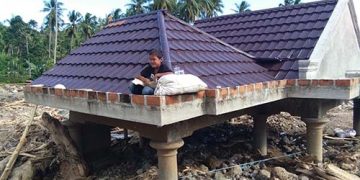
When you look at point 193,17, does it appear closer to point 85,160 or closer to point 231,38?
point 231,38

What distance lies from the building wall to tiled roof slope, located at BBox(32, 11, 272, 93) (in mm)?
1254

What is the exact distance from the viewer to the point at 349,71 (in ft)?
31.7

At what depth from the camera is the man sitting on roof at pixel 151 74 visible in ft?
16.0

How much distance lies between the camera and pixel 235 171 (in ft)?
23.5

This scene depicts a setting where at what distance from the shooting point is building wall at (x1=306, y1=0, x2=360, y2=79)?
7860mm

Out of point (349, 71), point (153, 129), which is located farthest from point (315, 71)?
point (153, 129)

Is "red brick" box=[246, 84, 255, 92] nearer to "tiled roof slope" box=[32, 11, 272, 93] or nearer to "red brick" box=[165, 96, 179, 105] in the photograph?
"tiled roof slope" box=[32, 11, 272, 93]

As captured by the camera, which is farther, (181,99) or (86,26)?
(86,26)

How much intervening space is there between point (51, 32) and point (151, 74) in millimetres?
52075

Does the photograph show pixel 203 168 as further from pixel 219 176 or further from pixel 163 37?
pixel 163 37

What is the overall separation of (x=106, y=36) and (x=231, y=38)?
3590mm

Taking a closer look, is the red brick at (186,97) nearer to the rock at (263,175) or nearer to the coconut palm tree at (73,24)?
the rock at (263,175)

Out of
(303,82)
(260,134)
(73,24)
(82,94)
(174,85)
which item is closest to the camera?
(174,85)

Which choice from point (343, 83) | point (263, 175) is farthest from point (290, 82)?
point (263, 175)
